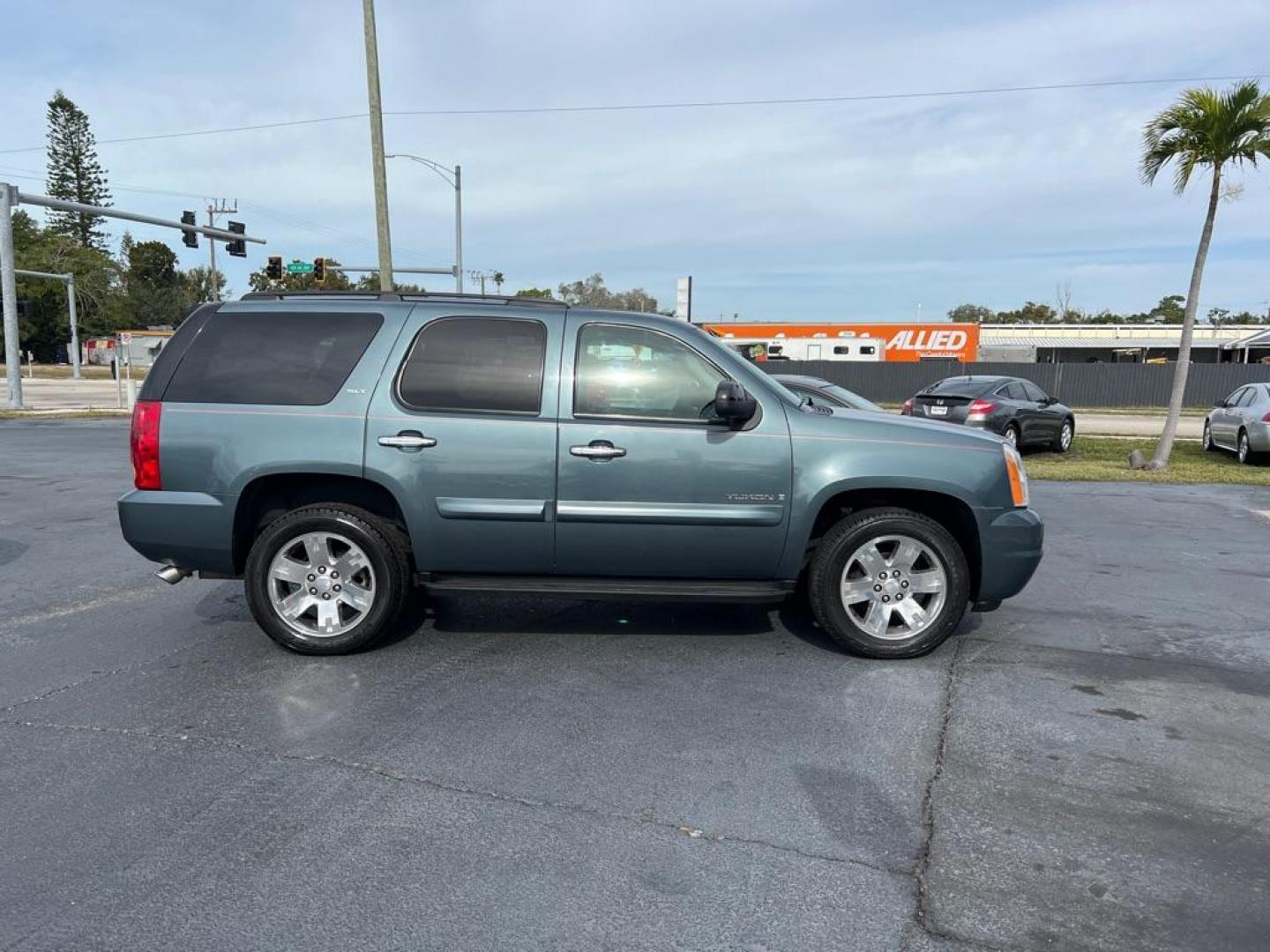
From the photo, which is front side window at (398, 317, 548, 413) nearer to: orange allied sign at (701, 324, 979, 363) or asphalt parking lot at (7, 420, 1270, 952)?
asphalt parking lot at (7, 420, 1270, 952)

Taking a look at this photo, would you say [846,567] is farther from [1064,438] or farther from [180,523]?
[1064,438]

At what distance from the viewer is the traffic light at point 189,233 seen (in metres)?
27.8

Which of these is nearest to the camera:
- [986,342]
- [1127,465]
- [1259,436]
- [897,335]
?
[1259,436]

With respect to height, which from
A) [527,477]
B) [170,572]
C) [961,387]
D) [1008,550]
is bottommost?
[170,572]

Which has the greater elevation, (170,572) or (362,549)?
(362,549)

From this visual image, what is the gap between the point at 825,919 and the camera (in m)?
2.79

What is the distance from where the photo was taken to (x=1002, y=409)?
17.0 m

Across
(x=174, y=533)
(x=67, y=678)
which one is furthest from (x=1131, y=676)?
(x=67, y=678)

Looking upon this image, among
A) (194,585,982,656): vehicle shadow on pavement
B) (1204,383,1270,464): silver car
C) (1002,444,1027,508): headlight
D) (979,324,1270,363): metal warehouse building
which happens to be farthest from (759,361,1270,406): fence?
(1002,444,1027,508): headlight

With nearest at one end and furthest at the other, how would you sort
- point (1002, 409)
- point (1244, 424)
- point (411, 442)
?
point (411, 442) → point (1244, 424) → point (1002, 409)

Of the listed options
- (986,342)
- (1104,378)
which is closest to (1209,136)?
(1104,378)

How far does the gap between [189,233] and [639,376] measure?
1128 inches

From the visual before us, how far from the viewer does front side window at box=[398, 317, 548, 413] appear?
5027 mm

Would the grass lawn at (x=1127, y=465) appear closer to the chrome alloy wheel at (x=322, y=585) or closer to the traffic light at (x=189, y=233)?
the chrome alloy wheel at (x=322, y=585)
